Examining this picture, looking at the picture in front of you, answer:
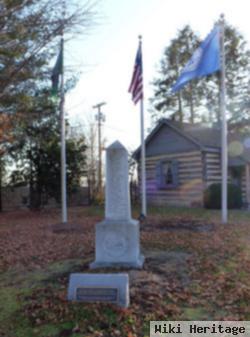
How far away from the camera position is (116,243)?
21.7ft

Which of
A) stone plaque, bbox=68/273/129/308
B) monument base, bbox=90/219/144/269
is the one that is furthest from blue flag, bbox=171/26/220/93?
stone plaque, bbox=68/273/129/308

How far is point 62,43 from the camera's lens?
1254 cm

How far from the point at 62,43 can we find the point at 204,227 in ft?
24.8

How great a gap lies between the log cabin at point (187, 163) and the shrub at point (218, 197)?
0.59 meters

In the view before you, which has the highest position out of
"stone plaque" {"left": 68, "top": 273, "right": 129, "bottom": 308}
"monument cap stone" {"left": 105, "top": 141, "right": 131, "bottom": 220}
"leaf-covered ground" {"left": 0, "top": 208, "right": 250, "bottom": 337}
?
"monument cap stone" {"left": 105, "top": 141, "right": 131, "bottom": 220}

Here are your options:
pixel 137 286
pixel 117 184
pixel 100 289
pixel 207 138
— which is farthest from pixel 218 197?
pixel 100 289

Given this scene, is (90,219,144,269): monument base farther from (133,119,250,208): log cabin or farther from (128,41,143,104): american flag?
(133,119,250,208): log cabin

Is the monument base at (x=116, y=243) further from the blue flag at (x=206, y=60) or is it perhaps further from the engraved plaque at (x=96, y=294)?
the blue flag at (x=206, y=60)

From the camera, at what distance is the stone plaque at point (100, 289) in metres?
4.82

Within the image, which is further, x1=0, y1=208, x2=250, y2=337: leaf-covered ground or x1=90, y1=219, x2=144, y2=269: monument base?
x1=90, y1=219, x2=144, y2=269: monument base

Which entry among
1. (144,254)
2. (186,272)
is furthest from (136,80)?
(186,272)

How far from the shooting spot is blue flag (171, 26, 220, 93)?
1134cm

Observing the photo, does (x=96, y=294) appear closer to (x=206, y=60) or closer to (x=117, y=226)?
(x=117, y=226)

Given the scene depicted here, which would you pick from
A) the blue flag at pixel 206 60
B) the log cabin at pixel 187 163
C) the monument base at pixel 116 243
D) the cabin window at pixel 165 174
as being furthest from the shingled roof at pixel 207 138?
the monument base at pixel 116 243
